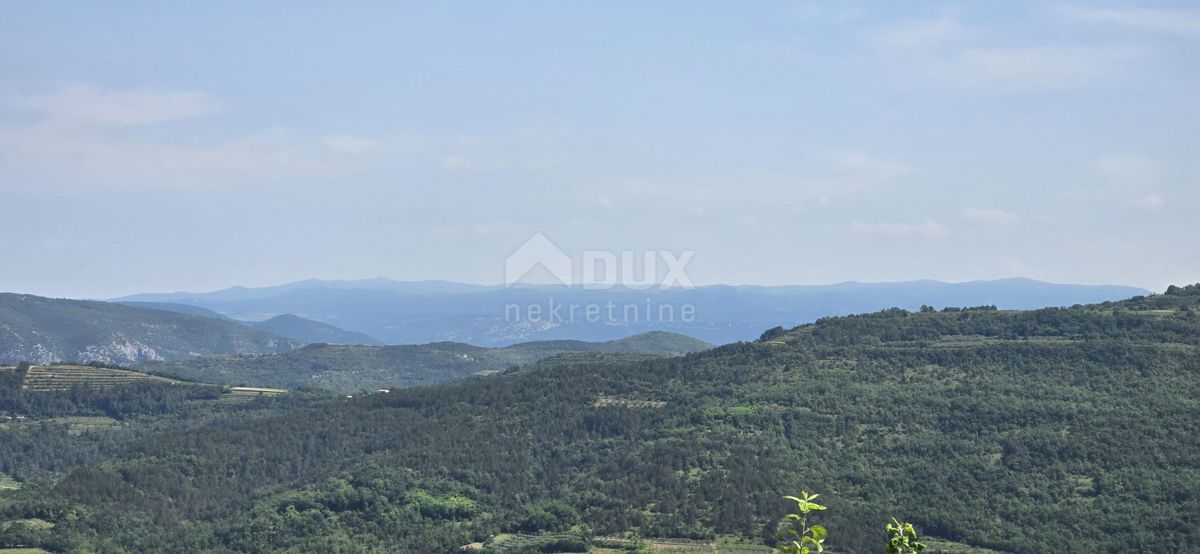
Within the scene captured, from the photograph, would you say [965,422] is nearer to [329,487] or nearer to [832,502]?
[832,502]

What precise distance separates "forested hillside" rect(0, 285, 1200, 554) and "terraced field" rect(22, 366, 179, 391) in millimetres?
44656

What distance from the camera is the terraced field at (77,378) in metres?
163

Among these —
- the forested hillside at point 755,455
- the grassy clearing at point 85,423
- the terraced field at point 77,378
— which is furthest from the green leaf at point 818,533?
the terraced field at point 77,378

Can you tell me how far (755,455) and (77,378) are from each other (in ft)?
360

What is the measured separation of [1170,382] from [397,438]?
7046cm

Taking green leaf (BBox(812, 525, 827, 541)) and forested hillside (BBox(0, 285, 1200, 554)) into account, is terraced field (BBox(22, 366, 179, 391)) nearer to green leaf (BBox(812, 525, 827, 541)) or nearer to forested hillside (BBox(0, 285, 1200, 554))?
forested hillside (BBox(0, 285, 1200, 554))

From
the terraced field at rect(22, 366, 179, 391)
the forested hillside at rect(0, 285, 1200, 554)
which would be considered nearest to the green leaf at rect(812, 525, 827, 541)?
the forested hillside at rect(0, 285, 1200, 554)

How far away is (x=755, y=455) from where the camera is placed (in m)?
99.7

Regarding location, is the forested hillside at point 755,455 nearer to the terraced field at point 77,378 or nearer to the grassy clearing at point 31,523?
the grassy clearing at point 31,523

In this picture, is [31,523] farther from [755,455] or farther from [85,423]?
[85,423]

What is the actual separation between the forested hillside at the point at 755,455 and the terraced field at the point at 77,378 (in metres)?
44.7

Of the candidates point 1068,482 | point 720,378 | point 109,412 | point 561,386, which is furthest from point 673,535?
point 109,412

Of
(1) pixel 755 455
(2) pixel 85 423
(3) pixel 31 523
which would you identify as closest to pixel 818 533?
(1) pixel 755 455

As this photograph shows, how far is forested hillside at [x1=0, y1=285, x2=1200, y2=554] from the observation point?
84938 millimetres
